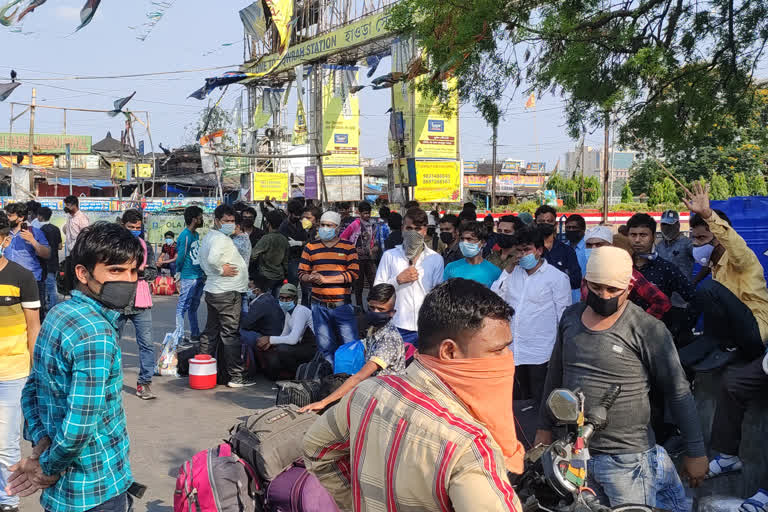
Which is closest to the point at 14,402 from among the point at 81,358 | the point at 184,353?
the point at 81,358

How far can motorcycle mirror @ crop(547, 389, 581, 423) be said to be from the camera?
2.63 meters

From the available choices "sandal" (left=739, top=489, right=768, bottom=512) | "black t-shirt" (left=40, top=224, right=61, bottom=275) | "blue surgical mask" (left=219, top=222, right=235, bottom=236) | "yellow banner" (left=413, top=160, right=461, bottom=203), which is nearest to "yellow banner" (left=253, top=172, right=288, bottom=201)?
"yellow banner" (left=413, top=160, right=461, bottom=203)

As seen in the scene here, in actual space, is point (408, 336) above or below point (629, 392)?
below

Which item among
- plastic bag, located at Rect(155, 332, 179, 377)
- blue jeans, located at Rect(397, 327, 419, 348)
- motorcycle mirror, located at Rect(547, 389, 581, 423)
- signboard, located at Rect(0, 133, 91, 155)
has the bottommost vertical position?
plastic bag, located at Rect(155, 332, 179, 377)

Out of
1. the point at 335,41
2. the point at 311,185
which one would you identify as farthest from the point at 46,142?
the point at 311,185

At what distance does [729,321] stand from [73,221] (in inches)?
413

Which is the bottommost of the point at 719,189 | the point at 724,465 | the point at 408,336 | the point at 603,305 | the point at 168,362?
the point at 168,362

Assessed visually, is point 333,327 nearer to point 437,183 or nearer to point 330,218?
point 330,218

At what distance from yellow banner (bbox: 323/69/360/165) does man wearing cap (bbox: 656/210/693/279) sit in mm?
22847

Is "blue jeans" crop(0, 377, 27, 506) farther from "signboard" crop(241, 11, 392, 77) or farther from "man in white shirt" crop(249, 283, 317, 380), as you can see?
"signboard" crop(241, 11, 392, 77)

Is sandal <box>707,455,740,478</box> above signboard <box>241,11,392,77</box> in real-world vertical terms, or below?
below

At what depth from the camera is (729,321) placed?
4438 mm

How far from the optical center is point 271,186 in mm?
26969

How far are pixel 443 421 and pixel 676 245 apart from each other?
7.55 metres
